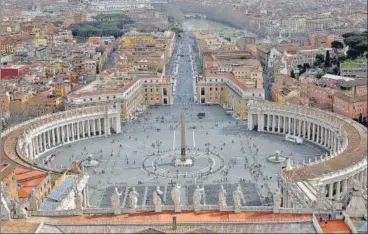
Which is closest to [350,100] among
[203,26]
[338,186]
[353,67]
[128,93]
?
[353,67]

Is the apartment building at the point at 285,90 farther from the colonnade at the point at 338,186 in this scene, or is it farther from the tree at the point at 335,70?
the colonnade at the point at 338,186

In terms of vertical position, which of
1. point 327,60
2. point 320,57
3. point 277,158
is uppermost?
point 327,60

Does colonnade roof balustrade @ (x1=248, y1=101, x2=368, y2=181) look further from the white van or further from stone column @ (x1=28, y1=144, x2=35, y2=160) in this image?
stone column @ (x1=28, y1=144, x2=35, y2=160)

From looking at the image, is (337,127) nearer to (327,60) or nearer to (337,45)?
(327,60)

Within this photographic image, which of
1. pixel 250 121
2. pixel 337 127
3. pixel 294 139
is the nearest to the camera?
pixel 337 127

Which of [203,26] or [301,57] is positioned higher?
[301,57]

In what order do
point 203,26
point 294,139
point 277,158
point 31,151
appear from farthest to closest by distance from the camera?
1. point 203,26
2. point 294,139
3. point 31,151
4. point 277,158
